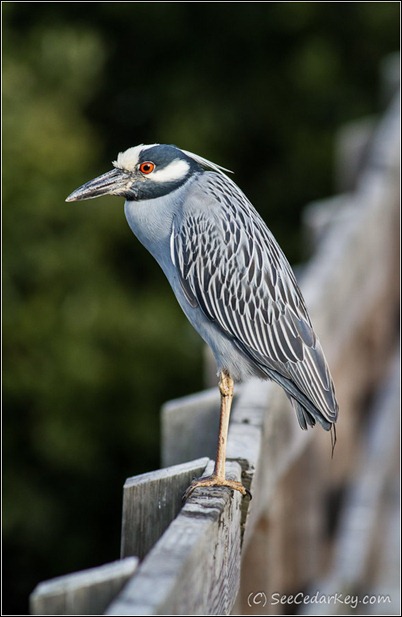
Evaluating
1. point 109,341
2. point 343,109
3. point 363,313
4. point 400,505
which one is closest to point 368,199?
point 363,313

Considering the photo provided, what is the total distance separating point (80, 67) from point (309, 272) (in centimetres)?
375

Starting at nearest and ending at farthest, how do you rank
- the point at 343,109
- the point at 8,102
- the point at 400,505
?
the point at 400,505 → the point at 8,102 → the point at 343,109

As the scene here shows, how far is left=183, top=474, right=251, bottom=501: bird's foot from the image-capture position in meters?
2.66

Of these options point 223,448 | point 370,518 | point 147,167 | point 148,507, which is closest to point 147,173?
point 147,167

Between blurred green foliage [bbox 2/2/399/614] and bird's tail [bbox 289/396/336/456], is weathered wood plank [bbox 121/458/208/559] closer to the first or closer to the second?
bird's tail [bbox 289/396/336/456]

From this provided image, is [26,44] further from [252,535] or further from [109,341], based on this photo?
[252,535]

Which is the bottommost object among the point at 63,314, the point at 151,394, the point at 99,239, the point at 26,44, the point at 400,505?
the point at 400,505

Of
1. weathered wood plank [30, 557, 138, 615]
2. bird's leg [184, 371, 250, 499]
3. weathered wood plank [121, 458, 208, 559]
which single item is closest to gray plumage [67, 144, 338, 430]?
bird's leg [184, 371, 250, 499]

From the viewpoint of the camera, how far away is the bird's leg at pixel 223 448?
9.04 feet

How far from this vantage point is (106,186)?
3588 millimetres

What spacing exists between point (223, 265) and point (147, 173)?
0.37 metres

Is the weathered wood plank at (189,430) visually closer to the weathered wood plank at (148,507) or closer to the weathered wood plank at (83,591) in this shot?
the weathered wood plank at (148,507)

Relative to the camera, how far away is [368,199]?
5.60 metres

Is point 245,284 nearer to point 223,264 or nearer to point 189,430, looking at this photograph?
point 223,264
